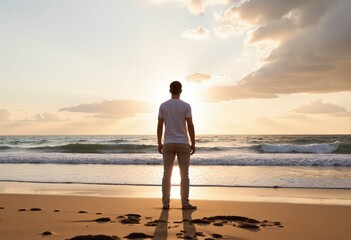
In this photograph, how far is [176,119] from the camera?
5.64 metres

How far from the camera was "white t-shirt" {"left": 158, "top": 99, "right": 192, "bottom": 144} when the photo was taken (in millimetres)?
5652

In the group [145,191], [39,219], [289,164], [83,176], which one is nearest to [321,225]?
[39,219]

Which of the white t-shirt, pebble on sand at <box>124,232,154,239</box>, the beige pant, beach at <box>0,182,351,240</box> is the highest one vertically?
the white t-shirt

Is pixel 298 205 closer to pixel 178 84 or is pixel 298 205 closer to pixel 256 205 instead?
pixel 256 205

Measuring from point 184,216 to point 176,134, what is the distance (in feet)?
3.99

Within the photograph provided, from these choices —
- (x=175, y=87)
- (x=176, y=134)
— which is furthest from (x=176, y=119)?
(x=175, y=87)

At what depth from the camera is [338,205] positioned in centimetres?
634

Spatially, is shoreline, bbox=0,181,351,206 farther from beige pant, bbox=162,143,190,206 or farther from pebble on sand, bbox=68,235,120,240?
pebble on sand, bbox=68,235,120,240

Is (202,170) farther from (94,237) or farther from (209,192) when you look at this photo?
(94,237)

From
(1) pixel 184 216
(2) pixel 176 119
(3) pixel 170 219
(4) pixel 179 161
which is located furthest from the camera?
(4) pixel 179 161

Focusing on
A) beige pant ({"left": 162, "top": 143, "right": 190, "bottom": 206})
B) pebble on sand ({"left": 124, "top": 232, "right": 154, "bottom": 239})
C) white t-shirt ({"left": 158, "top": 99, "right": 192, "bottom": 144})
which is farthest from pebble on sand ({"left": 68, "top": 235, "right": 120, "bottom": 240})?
white t-shirt ({"left": 158, "top": 99, "right": 192, "bottom": 144})

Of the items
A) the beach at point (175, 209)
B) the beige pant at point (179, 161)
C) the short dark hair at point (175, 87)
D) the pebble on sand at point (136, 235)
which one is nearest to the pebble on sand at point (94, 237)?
the beach at point (175, 209)

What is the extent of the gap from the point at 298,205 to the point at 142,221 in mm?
2933

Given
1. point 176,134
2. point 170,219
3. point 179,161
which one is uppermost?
point 176,134
